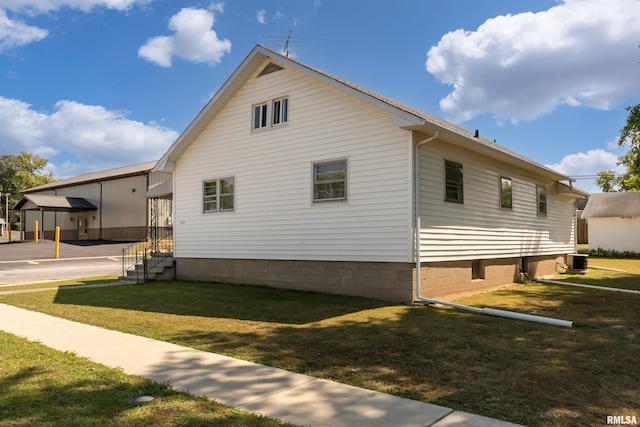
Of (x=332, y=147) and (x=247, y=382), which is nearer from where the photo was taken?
(x=247, y=382)

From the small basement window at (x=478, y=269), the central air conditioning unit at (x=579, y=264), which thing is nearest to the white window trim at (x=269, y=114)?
the small basement window at (x=478, y=269)

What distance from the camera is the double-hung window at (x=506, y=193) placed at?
14484mm

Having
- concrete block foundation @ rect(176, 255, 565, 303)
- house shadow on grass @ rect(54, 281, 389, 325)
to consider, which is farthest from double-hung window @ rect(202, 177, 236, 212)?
house shadow on grass @ rect(54, 281, 389, 325)

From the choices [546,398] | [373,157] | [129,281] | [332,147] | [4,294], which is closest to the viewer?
[546,398]

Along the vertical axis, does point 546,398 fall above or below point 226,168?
below

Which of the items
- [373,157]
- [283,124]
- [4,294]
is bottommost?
[4,294]

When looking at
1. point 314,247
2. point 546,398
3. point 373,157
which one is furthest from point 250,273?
point 546,398

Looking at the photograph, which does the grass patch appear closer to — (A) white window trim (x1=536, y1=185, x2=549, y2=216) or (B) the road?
(B) the road

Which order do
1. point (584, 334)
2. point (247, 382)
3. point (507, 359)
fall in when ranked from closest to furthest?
point (247, 382), point (507, 359), point (584, 334)

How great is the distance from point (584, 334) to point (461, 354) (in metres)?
2.66

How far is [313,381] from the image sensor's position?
16.6 ft

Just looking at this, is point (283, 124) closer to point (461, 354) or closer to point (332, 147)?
point (332, 147)

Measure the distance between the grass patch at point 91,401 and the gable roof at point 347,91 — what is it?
742cm

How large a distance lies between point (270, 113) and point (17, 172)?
90.5 meters
